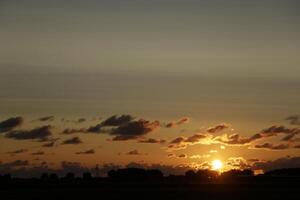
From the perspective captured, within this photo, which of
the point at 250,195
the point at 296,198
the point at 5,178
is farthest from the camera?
the point at 5,178

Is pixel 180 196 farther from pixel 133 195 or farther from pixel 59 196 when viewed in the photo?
pixel 59 196

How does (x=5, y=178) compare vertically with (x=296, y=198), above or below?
above

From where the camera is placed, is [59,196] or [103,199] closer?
[103,199]

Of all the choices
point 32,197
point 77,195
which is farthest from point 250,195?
point 32,197

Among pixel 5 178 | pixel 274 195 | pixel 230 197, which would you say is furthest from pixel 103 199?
pixel 5 178

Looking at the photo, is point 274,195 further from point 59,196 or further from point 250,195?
point 59,196

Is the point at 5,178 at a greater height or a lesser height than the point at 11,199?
greater

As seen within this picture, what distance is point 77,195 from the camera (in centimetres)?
9956

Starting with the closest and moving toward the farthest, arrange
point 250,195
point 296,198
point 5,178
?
point 296,198 → point 250,195 → point 5,178

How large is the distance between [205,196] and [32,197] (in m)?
26.3

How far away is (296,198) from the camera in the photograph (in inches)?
3543

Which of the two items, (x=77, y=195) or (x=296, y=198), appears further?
(x=77, y=195)

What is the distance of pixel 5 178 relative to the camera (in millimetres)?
182875

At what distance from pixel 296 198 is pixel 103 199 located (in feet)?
91.6
